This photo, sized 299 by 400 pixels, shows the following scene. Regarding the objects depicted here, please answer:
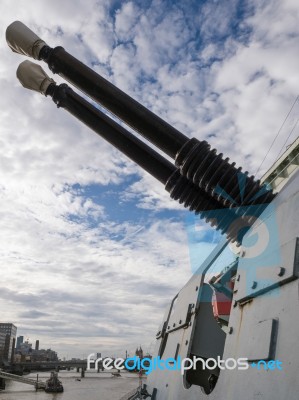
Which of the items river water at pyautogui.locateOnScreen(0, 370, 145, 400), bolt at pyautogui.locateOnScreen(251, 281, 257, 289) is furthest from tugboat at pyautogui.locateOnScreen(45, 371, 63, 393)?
bolt at pyautogui.locateOnScreen(251, 281, 257, 289)

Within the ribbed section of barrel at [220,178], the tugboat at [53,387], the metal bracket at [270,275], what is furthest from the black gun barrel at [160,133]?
the tugboat at [53,387]

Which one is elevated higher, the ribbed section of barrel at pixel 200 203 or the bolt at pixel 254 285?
the ribbed section of barrel at pixel 200 203

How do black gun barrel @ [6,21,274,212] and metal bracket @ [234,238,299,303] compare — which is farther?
black gun barrel @ [6,21,274,212]

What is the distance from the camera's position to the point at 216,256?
3.09m

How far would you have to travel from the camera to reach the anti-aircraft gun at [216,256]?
1.59m

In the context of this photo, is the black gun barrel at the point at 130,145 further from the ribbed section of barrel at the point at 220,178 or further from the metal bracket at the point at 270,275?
the metal bracket at the point at 270,275

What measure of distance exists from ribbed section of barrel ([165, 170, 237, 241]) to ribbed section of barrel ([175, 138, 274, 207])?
13cm

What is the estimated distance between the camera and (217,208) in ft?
9.04

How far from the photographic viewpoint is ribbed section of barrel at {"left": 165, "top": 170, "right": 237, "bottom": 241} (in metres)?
2.66

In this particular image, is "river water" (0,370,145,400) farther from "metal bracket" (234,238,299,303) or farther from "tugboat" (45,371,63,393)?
"metal bracket" (234,238,299,303)

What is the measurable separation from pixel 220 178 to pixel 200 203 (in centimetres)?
40

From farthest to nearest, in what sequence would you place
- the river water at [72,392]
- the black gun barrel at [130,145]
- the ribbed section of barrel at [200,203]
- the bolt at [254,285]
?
the river water at [72,392]
the black gun barrel at [130,145]
the ribbed section of barrel at [200,203]
the bolt at [254,285]

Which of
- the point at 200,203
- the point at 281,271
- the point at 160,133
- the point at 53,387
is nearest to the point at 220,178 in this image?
the point at 200,203

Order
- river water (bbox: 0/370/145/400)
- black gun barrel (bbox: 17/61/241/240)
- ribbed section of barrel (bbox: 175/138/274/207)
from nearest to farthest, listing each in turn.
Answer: ribbed section of barrel (bbox: 175/138/274/207) → black gun barrel (bbox: 17/61/241/240) → river water (bbox: 0/370/145/400)
